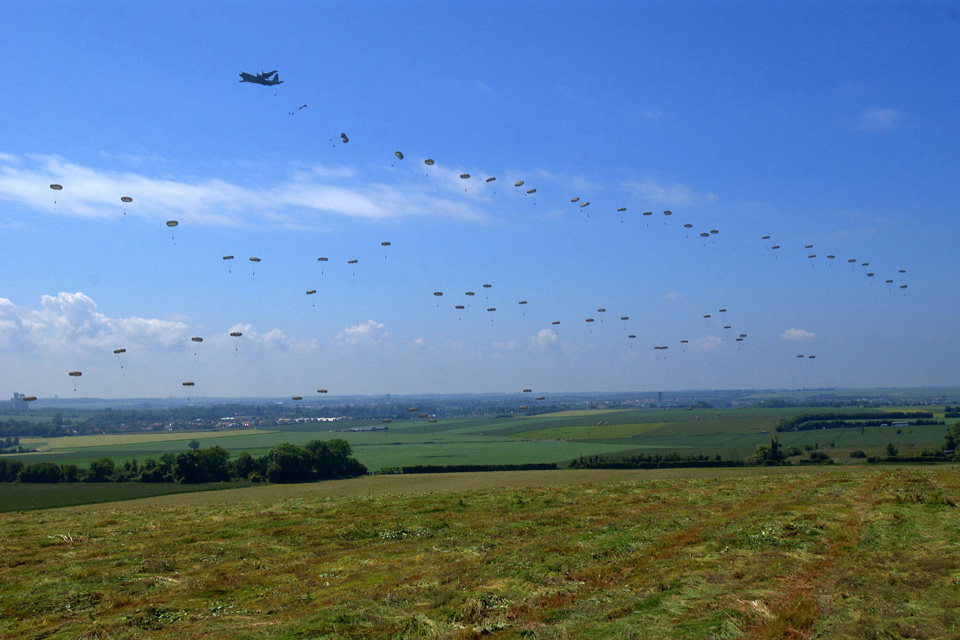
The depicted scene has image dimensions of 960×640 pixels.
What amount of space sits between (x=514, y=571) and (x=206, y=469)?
77004 mm

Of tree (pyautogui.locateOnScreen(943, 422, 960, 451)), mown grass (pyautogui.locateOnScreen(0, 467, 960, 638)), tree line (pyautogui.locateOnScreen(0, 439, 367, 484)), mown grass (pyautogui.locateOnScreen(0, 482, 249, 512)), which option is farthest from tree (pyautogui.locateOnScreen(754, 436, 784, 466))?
mown grass (pyautogui.locateOnScreen(0, 482, 249, 512))

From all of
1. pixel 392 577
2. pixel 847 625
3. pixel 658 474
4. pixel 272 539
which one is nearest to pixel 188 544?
pixel 272 539

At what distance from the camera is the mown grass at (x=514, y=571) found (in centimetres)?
1413

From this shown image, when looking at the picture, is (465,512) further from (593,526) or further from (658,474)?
(658,474)

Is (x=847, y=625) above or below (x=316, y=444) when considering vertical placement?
above

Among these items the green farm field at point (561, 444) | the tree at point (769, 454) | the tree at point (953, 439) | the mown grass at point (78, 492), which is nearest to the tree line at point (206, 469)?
the mown grass at point (78, 492)

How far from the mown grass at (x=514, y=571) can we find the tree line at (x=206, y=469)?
155 feet

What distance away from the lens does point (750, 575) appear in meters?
17.2

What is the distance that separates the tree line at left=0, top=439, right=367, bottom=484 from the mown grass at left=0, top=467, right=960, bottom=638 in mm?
47394

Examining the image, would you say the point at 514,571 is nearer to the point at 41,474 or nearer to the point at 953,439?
the point at 41,474

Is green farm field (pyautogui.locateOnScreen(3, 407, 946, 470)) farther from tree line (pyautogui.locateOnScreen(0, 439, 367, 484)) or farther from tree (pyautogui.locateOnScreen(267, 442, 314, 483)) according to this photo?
tree (pyautogui.locateOnScreen(267, 442, 314, 483))

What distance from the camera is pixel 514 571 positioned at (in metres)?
19.3

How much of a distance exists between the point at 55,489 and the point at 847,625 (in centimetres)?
8652

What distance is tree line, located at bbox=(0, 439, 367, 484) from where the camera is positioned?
83.5 meters
